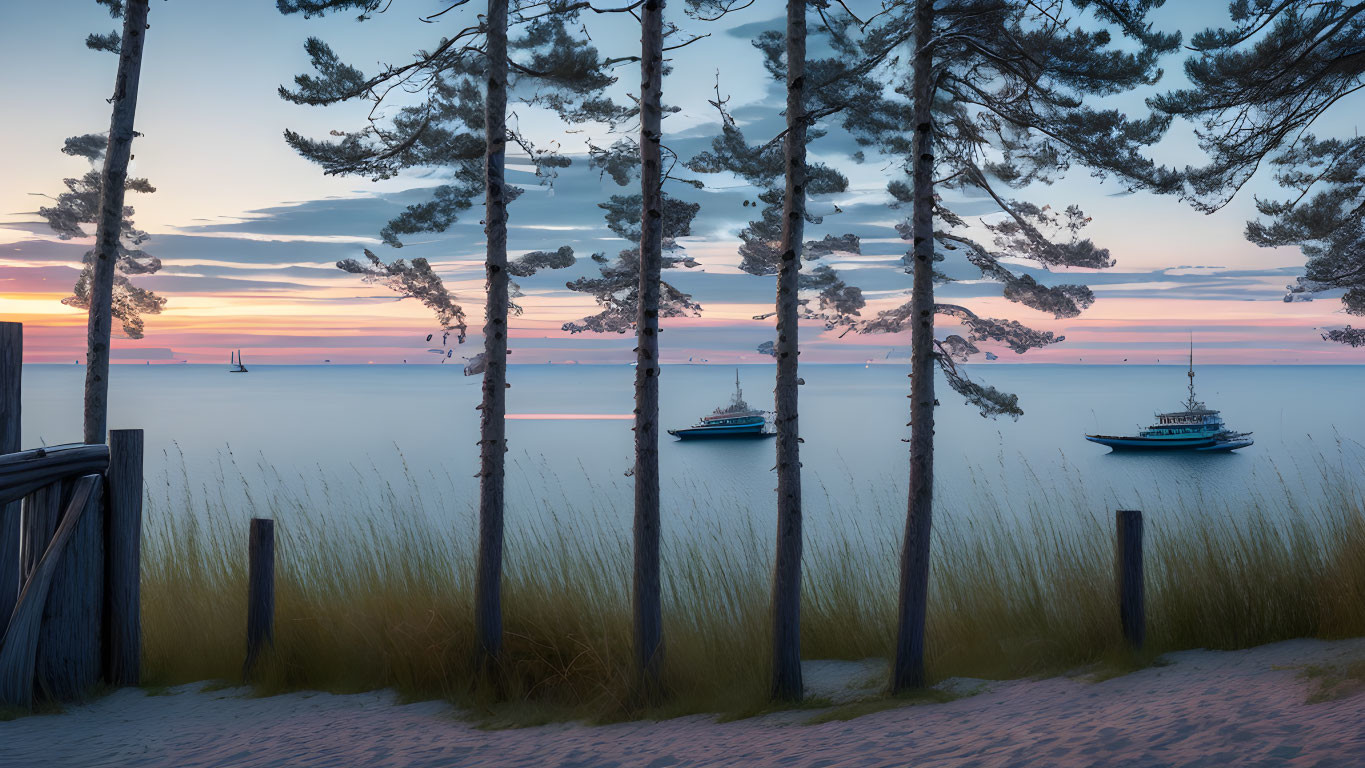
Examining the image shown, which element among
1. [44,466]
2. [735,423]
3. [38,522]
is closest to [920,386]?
[44,466]

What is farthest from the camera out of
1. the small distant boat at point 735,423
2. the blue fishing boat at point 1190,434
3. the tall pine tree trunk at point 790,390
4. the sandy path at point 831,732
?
the small distant boat at point 735,423

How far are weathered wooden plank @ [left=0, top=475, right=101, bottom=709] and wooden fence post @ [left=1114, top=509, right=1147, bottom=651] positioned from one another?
8.42 meters

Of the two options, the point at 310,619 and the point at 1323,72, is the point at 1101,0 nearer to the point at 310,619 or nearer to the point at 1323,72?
A: the point at 1323,72

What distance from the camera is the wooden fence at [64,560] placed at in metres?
6.97

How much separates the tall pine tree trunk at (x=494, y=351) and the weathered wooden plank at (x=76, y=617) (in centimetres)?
311

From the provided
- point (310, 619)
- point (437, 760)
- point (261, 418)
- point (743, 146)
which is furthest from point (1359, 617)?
point (261, 418)

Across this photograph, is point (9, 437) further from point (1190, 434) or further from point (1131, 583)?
point (1190, 434)

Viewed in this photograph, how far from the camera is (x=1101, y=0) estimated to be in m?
7.54

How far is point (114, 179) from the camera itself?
9703 millimetres

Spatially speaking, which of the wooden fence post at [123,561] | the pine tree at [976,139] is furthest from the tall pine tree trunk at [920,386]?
the wooden fence post at [123,561]

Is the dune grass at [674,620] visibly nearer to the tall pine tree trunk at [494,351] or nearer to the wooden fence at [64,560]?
the tall pine tree trunk at [494,351]

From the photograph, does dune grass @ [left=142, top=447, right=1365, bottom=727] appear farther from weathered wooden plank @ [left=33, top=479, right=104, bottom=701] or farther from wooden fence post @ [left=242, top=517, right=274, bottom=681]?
weathered wooden plank @ [left=33, top=479, right=104, bottom=701]

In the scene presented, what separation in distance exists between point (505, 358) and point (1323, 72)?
8.75m

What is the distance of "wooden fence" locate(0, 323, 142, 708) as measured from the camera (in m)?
6.97
